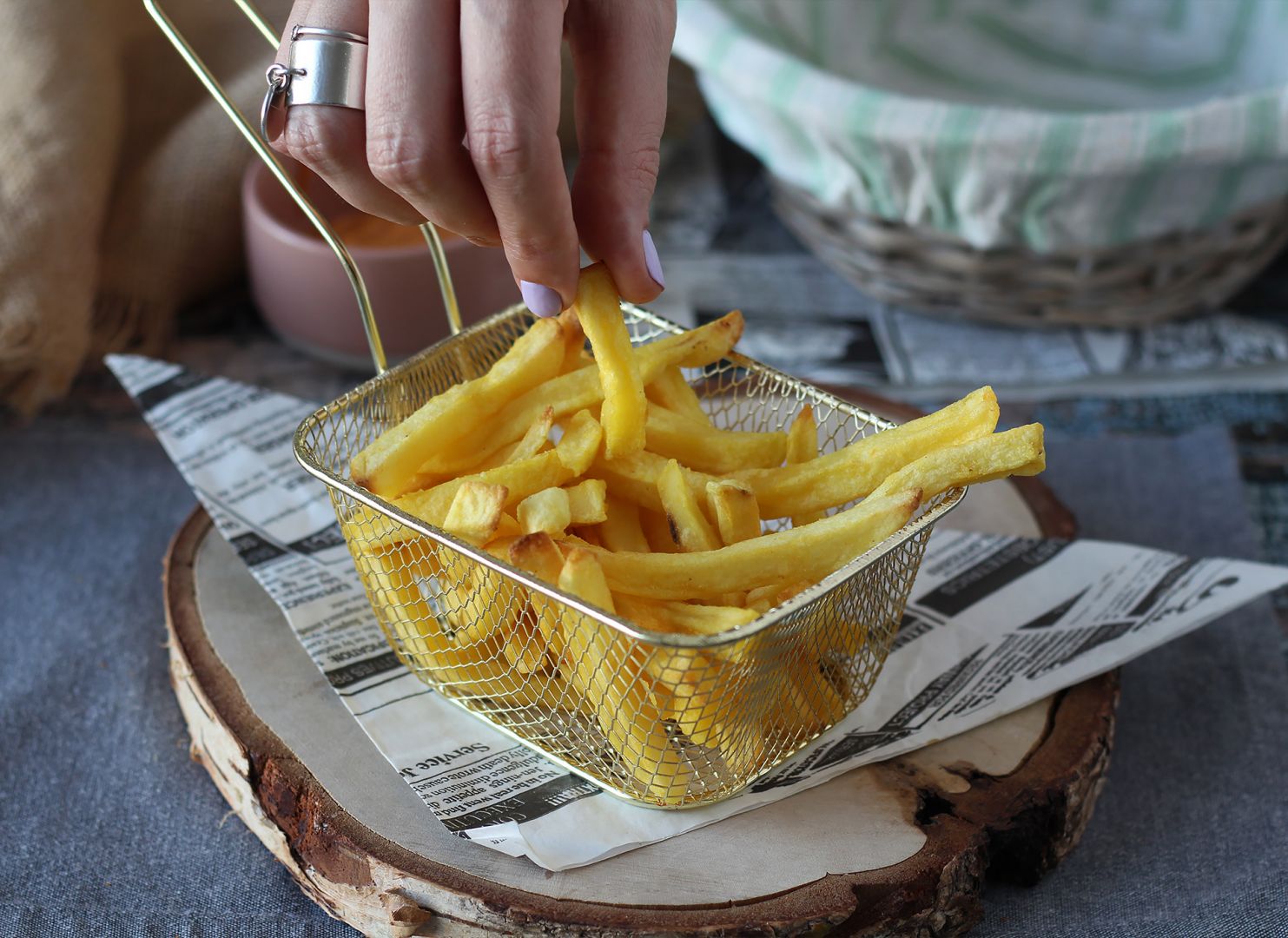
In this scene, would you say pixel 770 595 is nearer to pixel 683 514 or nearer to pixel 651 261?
pixel 683 514

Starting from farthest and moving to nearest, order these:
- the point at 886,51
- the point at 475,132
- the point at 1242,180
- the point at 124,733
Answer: the point at 886,51 → the point at 1242,180 → the point at 124,733 → the point at 475,132

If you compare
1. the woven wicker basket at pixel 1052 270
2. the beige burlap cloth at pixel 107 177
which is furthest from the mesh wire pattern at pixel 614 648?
the beige burlap cloth at pixel 107 177

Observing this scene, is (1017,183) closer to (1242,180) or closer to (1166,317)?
(1242,180)

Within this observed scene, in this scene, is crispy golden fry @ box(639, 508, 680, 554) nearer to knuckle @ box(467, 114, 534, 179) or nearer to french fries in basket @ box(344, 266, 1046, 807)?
french fries in basket @ box(344, 266, 1046, 807)

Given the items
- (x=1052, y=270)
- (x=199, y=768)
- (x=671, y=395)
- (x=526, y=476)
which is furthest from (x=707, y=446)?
(x=1052, y=270)

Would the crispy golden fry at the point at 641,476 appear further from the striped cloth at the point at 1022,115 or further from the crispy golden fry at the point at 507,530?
the striped cloth at the point at 1022,115

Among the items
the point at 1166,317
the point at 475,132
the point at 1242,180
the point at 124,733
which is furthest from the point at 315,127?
the point at 1166,317
